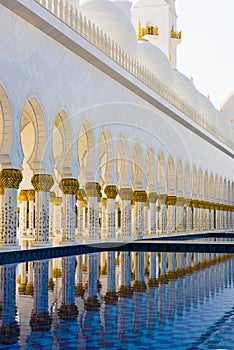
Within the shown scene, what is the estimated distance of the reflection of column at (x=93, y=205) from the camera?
1233cm

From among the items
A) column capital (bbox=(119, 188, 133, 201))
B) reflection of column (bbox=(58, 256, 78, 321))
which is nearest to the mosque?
column capital (bbox=(119, 188, 133, 201))

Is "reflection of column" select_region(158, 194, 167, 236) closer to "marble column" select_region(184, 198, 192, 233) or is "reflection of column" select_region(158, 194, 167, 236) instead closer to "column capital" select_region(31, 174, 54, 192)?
"marble column" select_region(184, 198, 192, 233)

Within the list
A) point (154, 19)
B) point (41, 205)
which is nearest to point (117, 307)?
point (41, 205)

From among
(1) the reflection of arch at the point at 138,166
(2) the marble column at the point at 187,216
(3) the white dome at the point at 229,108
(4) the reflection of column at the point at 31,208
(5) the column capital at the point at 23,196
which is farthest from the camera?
(3) the white dome at the point at 229,108

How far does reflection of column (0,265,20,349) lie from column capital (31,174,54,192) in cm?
347

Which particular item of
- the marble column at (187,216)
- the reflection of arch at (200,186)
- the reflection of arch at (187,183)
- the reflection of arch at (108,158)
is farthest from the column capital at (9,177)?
the reflection of arch at (200,186)

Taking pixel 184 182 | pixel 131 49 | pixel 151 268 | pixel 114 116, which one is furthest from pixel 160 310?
pixel 184 182

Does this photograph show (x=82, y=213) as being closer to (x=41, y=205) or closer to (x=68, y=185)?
(x=68, y=185)

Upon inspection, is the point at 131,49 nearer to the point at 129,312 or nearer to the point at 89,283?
the point at 89,283

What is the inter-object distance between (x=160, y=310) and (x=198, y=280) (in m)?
1.83

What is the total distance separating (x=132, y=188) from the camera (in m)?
14.8

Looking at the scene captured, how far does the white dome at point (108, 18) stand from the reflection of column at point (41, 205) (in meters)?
5.53

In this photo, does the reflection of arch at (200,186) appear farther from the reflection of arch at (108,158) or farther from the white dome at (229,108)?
the white dome at (229,108)

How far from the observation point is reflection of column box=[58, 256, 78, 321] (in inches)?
159
